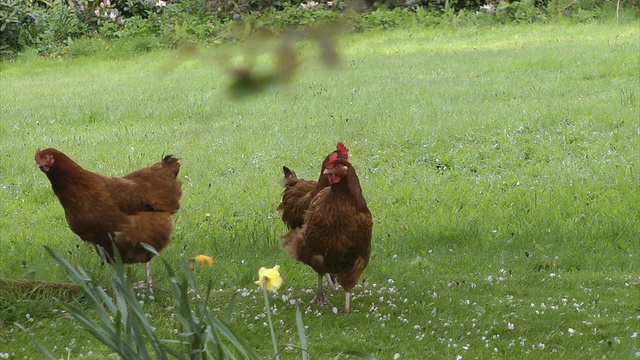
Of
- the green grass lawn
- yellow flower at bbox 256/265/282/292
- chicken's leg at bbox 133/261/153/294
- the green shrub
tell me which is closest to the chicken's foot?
the green grass lawn

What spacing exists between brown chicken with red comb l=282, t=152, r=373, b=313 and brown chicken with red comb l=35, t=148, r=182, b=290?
110cm

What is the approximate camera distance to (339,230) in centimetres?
587

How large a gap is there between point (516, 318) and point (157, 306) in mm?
2318

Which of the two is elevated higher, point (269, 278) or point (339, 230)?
point (269, 278)

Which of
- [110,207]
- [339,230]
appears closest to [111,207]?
[110,207]

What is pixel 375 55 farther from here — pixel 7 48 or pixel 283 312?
pixel 283 312

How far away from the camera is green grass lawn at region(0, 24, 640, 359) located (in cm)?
559

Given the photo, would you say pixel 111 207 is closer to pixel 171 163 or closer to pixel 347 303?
pixel 171 163

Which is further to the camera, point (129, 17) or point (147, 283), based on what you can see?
point (129, 17)

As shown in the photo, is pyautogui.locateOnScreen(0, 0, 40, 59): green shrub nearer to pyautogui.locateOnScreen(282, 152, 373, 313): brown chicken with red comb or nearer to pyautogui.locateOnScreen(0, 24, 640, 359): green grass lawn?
pyautogui.locateOnScreen(0, 24, 640, 359): green grass lawn

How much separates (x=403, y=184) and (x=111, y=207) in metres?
3.81

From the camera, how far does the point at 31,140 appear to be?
11.7 meters

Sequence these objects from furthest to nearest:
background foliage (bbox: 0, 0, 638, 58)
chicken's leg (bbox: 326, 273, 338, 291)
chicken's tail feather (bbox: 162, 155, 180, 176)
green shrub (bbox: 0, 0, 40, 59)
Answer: green shrub (bbox: 0, 0, 40, 59) < background foliage (bbox: 0, 0, 638, 58) < chicken's tail feather (bbox: 162, 155, 180, 176) < chicken's leg (bbox: 326, 273, 338, 291)

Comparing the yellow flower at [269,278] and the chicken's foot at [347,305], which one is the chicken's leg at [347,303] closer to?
the chicken's foot at [347,305]
